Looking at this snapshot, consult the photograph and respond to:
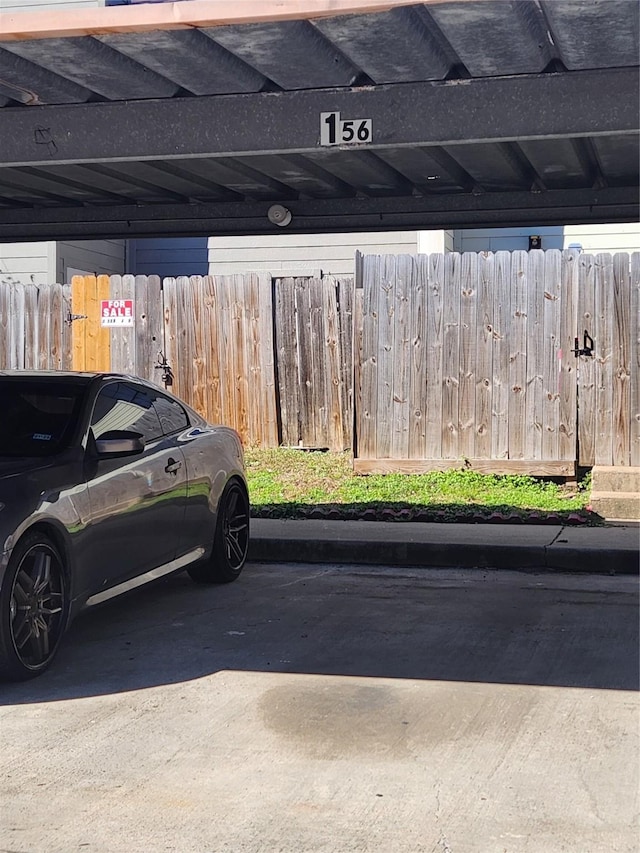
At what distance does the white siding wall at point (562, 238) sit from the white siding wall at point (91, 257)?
5.37 metres

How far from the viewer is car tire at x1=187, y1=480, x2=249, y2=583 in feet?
28.0

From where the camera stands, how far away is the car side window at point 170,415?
26.5ft

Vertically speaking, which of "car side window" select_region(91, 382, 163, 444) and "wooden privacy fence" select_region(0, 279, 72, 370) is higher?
"wooden privacy fence" select_region(0, 279, 72, 370)

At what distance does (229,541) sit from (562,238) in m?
9.66

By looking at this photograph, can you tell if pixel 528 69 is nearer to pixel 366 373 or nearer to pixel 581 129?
pixel 581 129

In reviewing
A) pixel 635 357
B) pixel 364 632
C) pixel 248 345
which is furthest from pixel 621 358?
pixel 364 632

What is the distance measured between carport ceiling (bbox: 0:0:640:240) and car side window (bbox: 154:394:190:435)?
1706 millimetres

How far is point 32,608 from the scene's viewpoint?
6.11 metres

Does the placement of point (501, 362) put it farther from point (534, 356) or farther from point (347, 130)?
point (347, 130)

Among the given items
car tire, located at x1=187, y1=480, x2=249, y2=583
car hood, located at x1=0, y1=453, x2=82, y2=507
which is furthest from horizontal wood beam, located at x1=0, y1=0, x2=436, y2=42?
car tire, located at x1=187, y1=480, x2=249, y2=583

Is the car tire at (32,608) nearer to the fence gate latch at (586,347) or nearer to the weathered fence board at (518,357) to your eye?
the weathered fence board at (518,357)

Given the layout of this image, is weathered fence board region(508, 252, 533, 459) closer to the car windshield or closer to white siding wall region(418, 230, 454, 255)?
white siding wall region(418, 230, 454, 255)

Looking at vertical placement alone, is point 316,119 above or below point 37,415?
above

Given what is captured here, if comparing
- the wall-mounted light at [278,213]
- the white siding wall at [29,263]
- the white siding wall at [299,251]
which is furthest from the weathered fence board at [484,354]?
the white siding wall at [29,263]
